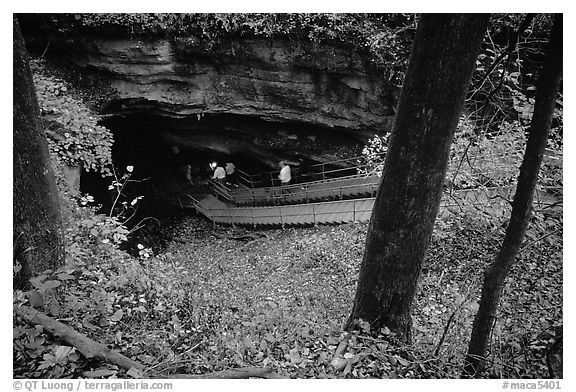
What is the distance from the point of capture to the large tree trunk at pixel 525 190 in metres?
3.18

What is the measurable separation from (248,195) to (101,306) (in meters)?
13.0

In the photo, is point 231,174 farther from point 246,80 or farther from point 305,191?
point 246,80

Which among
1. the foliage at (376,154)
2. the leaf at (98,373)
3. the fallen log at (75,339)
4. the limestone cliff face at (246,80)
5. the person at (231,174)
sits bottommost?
the person at (231,174)

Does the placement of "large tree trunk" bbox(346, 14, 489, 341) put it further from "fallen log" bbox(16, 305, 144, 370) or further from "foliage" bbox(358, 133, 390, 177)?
"foliage" bbox(358, 133, 390, 177)

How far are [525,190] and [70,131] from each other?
10115 millimetres

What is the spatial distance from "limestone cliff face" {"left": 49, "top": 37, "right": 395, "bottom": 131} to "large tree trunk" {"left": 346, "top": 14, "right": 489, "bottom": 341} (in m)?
8.03

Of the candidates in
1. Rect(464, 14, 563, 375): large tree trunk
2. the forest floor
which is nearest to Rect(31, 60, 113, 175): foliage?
the forest floor

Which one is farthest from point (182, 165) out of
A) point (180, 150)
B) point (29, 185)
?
point (29, 185)

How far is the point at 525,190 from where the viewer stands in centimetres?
344

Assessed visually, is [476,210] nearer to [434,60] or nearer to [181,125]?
[434,60]

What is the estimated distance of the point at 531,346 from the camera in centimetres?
441

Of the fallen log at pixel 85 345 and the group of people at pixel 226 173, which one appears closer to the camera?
the fallen log at pixel 85 345

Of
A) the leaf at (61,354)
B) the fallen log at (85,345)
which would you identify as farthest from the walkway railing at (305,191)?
the leaf at (61,354)

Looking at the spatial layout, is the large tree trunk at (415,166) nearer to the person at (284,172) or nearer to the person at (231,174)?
the person at (284,172)
